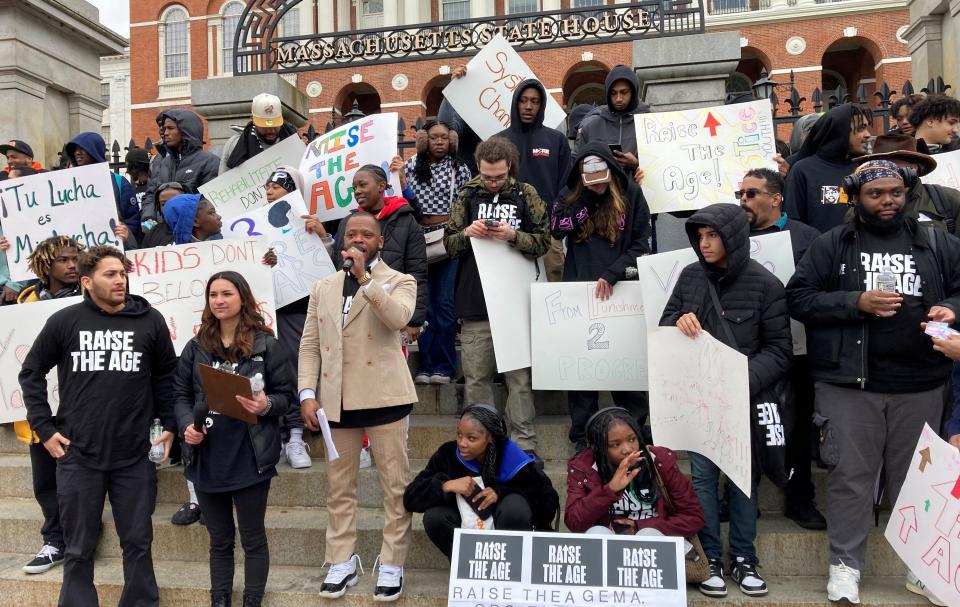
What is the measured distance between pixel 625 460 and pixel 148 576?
2563 millimetres

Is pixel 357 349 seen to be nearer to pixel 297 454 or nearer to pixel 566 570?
pixel 297 454

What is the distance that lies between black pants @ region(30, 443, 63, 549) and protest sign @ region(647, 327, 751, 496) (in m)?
3.63

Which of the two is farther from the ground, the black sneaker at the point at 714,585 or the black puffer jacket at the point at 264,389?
the black puffer jacket at the point at 264,389

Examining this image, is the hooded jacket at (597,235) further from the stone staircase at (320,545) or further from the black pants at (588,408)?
the stone staircase at (320,545)

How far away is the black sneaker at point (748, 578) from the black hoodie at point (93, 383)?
10.3ft

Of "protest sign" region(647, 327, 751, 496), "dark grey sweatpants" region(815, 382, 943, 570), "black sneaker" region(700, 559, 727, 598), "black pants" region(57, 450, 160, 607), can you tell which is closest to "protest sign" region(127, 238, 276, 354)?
"black pants" region(57, 450, 160, 607)

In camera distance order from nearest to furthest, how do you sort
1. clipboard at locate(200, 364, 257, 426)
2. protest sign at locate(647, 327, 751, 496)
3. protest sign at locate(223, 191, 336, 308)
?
clipboard at locate(200, 364, 257, 426) < protest sign at locate(647, 327, 751, 496) < protest sign at locate(223, 191, 336, 308)

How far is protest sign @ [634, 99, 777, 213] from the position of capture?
569 centimetres

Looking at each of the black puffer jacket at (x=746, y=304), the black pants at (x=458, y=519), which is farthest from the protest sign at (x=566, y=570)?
the black puffer jacket at (x=746, y=304)

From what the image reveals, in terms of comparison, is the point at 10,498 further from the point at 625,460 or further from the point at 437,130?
the point at 625,460

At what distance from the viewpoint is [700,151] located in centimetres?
573

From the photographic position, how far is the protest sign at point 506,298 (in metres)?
4.82

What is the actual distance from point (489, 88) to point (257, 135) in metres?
2.07

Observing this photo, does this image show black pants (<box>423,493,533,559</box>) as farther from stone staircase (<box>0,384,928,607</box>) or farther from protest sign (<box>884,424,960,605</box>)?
protest sign (<box>884,424,960,605</box>)
